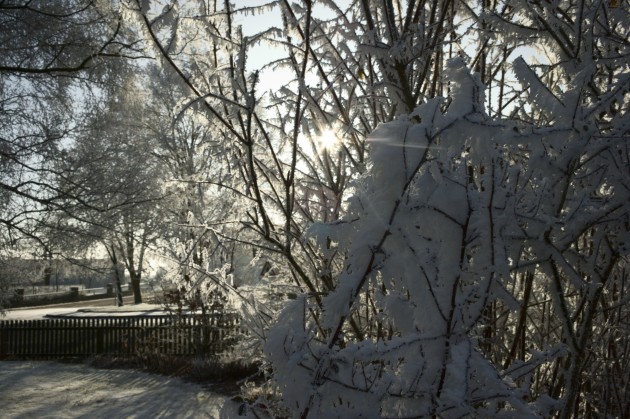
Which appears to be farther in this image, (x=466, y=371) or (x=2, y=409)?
(x=2, y=409)

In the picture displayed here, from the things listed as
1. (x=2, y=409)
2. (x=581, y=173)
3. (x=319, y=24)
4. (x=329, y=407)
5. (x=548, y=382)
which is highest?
(x=319, y=24)

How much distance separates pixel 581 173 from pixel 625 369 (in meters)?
0.87

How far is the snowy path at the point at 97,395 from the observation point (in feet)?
23.3

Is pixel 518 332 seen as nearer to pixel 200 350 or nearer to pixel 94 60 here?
pixel 94 60

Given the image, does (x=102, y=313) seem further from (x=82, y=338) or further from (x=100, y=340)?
(x=100, y=340)

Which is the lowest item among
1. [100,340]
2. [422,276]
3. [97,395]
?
[97,395]

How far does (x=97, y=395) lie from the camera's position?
8227 millimetres

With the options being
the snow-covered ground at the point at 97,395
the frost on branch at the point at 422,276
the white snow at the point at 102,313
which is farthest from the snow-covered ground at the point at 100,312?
the frost on branch at the point at 422,276

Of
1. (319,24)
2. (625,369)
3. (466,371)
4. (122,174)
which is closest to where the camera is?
(466,371)

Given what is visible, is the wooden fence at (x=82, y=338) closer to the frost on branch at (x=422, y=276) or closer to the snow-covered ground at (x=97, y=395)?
the snow-covered ground at (x=97, y=395)

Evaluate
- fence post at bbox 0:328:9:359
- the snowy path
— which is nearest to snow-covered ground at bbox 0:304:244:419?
the snowy path

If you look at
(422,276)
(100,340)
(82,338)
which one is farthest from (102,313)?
(422,276)

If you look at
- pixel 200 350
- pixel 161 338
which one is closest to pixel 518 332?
pixel 200 350

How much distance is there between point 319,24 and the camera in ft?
7.64
